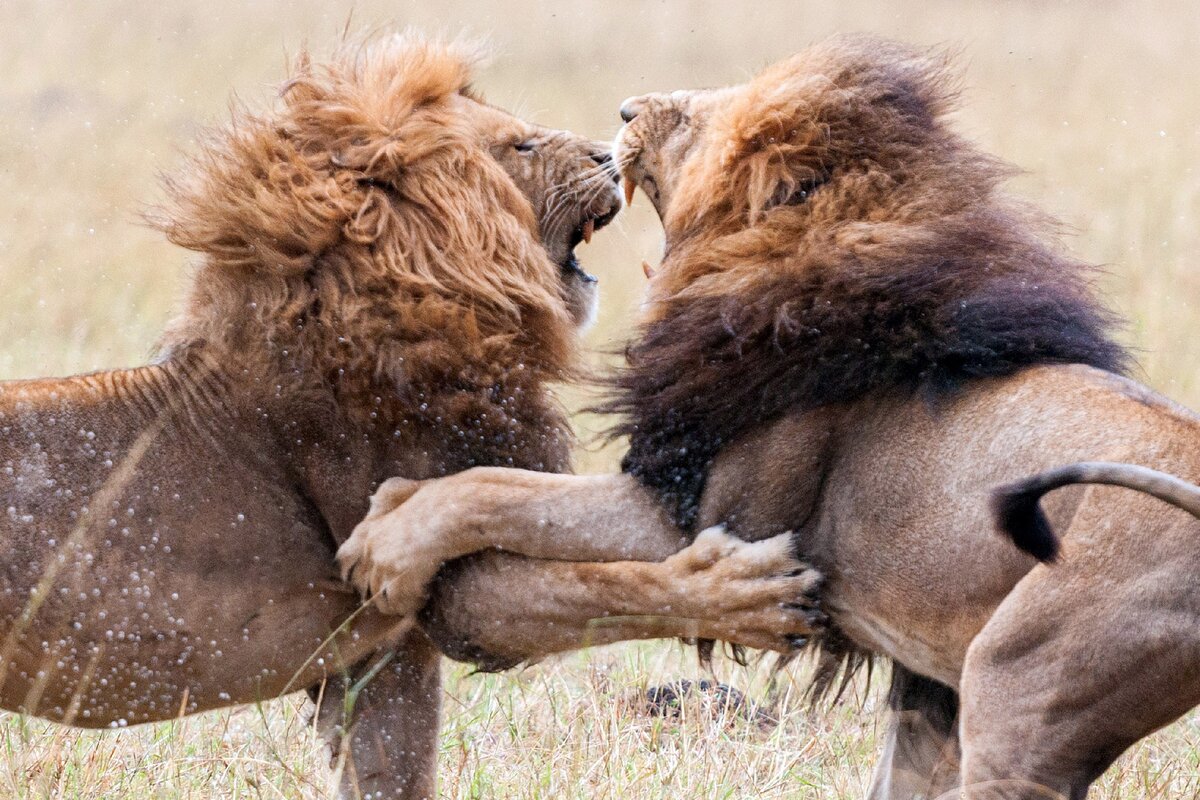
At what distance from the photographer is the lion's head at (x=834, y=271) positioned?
2.98 meters

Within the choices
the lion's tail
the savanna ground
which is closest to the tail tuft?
the lion's tail

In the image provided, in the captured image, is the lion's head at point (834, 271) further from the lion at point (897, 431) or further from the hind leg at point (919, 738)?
the hind leg at point (919, 738)

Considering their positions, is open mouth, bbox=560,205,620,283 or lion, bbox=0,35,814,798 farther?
open mouth, bbox=560,205,620,283

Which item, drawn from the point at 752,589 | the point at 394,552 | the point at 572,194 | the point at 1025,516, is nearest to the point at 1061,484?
the point at 1025,516

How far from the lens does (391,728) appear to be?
138 inches

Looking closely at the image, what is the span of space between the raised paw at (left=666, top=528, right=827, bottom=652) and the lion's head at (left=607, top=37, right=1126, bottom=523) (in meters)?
0.10

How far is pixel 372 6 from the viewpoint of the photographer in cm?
1641

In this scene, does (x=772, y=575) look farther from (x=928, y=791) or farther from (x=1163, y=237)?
(x=1163, y=237)

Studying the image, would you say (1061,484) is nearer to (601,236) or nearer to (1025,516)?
(1025,516)

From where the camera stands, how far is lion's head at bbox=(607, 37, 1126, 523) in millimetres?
2980

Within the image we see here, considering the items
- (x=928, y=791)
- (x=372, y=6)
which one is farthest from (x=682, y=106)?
(x=372, y=6)

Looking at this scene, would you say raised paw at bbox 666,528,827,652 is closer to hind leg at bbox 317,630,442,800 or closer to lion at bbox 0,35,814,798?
lion at bbox 0,35,814,798

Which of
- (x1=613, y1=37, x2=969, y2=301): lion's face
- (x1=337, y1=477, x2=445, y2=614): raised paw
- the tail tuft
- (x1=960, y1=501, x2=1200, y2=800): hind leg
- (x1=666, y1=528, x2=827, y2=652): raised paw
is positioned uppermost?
(x1=613, y1=37, x2=969, y2=301): lion's face

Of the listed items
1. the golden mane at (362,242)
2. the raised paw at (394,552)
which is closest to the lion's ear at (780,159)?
the golden mane at (362,242)
